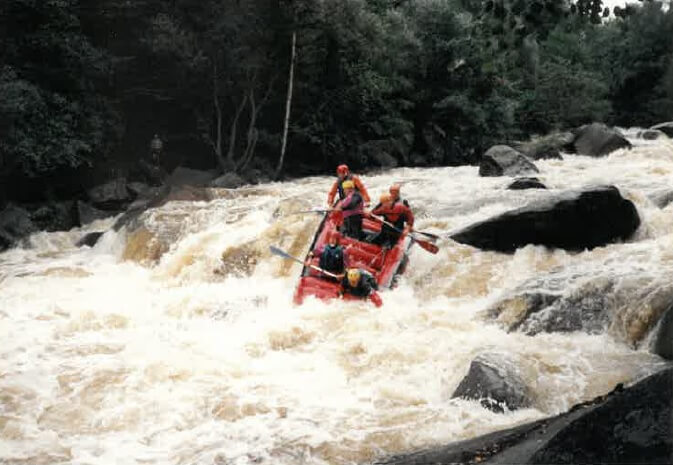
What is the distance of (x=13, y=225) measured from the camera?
13.8m

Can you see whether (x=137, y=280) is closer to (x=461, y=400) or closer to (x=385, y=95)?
(x=461, y=400)

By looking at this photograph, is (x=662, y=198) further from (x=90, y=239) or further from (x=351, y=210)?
(x=90, y=239)

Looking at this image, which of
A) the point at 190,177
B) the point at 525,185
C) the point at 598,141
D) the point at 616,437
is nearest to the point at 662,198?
the point at 525,185

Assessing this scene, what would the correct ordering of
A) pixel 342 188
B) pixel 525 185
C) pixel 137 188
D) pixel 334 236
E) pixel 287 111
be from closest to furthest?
pixel 334 236
pixel 342 188
pixel 525 185
pixel 137 188
pixel 287 111

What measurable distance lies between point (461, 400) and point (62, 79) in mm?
12861

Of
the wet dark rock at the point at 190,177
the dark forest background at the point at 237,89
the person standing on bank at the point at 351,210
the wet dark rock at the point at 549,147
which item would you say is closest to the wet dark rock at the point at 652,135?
the wet dark rock at the point at 549,147

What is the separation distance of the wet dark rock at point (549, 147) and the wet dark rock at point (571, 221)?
9897 mm

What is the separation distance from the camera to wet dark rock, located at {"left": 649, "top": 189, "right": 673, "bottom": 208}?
9.91m

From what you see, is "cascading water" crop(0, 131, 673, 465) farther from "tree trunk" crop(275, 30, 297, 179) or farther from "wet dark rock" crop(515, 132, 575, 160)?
"wet dark rock" crop(515, 132, 575, 160)

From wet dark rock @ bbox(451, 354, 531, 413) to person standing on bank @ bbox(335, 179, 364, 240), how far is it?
4.29 meters

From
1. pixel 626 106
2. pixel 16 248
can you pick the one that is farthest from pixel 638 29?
pixel 16 248

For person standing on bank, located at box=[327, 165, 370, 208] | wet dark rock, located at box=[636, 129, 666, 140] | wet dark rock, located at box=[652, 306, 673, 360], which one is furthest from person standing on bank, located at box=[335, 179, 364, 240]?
wet dark rock, located at box=[636, 129, 666, 140]

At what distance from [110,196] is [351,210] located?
26.6ft

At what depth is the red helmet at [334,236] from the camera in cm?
933
